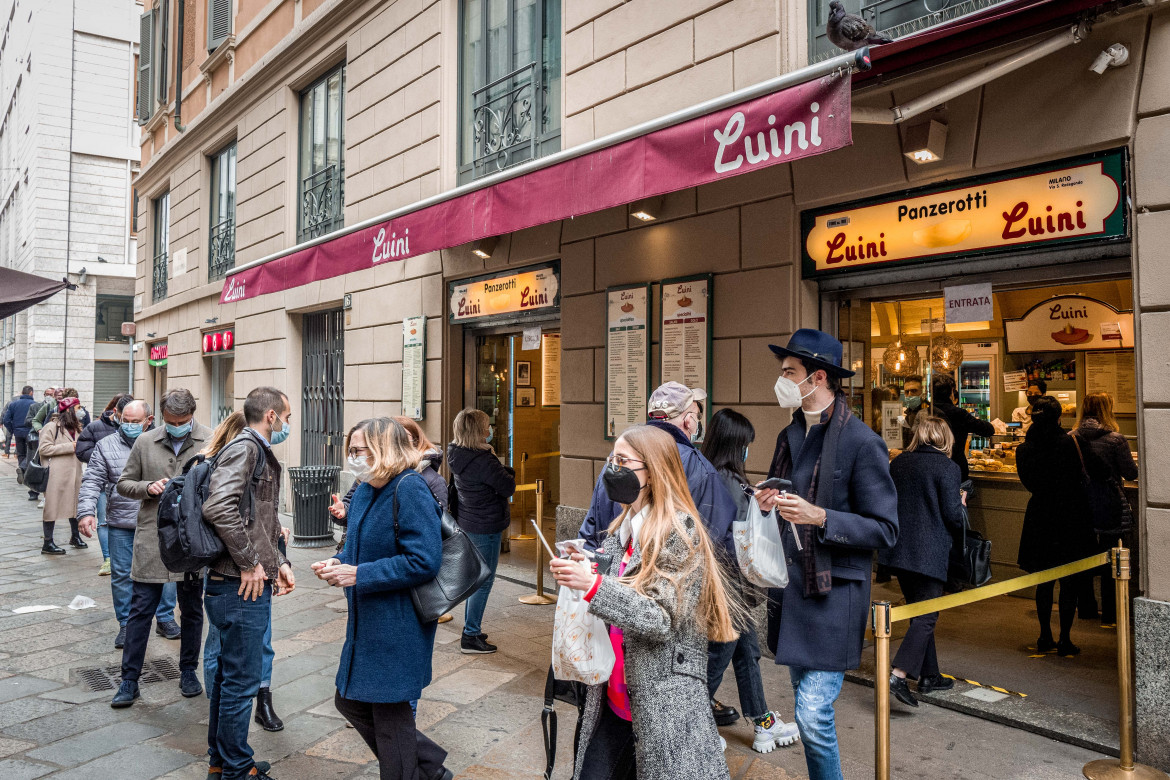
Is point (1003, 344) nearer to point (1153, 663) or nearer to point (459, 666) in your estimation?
point (1153, 663)

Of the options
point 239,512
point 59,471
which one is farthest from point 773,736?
point 59,471

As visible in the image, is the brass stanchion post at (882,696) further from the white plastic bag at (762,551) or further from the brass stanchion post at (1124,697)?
the brass stanchion post at (1124,697)

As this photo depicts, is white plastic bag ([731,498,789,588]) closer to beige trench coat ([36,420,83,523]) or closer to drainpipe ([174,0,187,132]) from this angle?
beige trench coat ([36,420,83,523])

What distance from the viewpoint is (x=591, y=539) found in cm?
384

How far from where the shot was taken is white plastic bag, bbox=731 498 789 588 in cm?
300

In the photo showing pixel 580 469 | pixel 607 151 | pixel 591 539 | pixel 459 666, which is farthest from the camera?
pixel 580 469

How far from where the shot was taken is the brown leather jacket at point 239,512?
3.70m

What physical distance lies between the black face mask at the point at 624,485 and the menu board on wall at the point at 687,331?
3.80 meters

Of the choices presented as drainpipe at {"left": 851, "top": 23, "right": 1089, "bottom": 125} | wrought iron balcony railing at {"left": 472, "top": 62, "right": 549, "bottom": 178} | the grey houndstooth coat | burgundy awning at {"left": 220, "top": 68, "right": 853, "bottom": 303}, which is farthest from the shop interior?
wrought iron balcony railing at {"left": 472, "top": 62, "right": 549, "bottom": 178}

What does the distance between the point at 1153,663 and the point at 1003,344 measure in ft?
16.6

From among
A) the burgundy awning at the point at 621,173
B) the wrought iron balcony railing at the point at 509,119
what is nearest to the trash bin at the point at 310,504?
the burgundy awning at the point at 621,173

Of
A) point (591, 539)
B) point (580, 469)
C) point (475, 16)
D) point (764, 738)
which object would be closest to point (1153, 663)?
point (764, 738)

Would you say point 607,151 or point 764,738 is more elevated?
point 607,151

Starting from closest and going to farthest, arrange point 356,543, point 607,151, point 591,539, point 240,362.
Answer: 1. point 356,543
2. point 591,539
3. point 607,151
4. point 240,362
